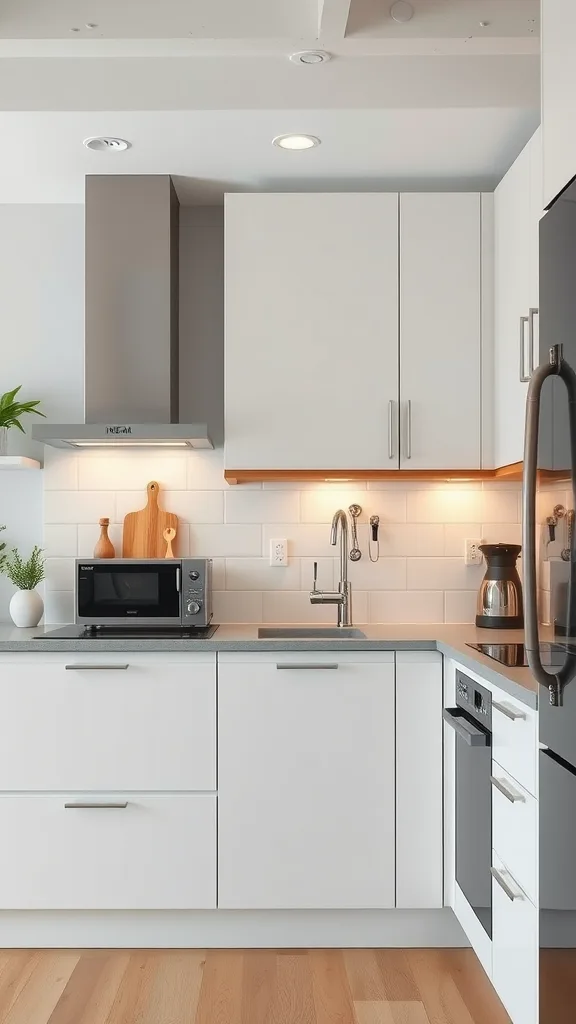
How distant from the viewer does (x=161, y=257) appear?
3166 millimetres

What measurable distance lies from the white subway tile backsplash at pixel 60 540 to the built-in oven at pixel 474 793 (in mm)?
1541

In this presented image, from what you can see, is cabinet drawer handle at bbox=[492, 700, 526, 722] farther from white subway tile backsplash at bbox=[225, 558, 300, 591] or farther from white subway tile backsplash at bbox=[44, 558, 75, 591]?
white subway tile backsplash at bbox=[44, 558, 75, 591]

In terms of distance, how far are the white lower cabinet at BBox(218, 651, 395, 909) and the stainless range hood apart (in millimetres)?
914

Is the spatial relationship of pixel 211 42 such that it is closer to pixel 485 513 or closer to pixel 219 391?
pixel 219 391

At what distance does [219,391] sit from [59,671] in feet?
4.00

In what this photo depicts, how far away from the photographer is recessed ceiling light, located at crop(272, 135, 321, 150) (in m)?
2.86

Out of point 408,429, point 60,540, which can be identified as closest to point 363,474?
point 408,429

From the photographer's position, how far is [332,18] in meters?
2.52

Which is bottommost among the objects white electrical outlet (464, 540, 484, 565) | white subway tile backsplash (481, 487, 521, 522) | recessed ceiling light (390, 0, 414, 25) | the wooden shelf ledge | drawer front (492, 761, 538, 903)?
drawer front (492, 761, 538, 903)

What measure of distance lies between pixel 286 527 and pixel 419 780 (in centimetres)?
107

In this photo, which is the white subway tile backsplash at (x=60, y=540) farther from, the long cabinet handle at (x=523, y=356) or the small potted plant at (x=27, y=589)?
the long cabinet handle at (x=523, y=356)

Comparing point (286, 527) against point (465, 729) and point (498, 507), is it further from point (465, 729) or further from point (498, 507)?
point (465, 729)

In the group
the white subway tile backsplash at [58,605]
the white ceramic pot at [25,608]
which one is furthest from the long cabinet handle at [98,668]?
the white subway tile backsplash at [58,605]

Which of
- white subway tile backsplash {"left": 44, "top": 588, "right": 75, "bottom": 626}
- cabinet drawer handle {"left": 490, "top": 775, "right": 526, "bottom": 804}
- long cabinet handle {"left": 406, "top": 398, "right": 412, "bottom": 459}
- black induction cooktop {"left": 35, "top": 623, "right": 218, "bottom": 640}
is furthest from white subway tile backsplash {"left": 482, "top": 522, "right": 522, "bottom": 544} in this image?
white subway tile backsplash {"left": 44, "top": 588, "right": 75, "bottom": 626}
